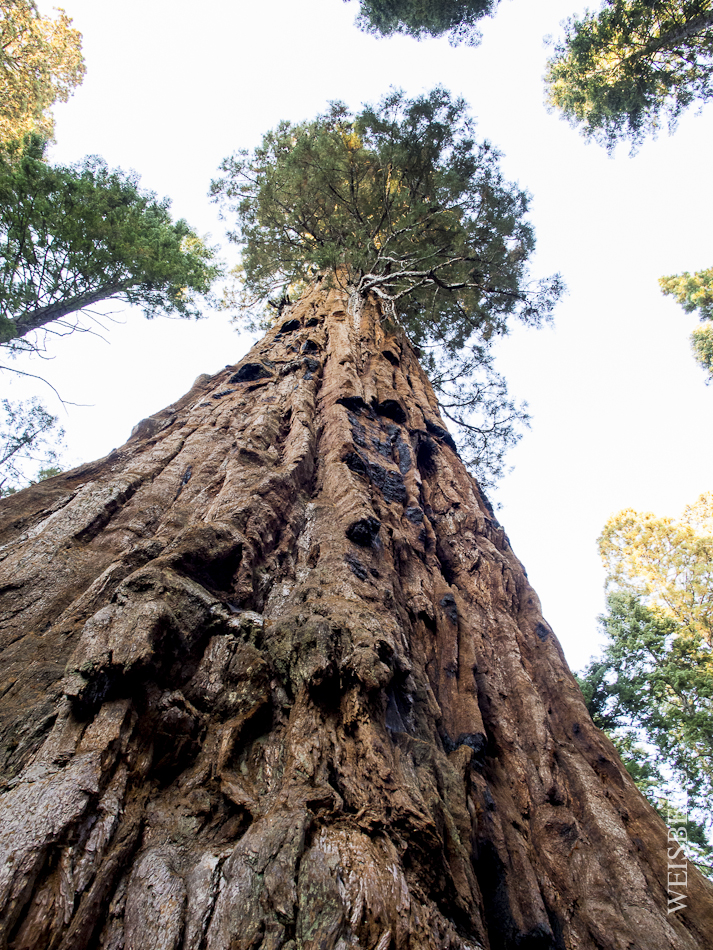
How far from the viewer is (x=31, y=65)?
1603 cm

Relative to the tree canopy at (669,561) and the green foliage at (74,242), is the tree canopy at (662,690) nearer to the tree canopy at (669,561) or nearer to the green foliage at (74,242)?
the tree canopy at (669,561)

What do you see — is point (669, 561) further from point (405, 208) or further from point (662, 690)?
point (405, 208)

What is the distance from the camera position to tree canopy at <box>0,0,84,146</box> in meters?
15.1

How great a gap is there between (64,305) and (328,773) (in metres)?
10.6

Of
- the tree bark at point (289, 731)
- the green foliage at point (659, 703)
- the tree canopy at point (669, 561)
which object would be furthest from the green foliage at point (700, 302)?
the tree bark at point (289, 731)

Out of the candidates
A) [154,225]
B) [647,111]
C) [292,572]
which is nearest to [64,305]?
[154,225]

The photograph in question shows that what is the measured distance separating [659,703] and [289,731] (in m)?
12.2

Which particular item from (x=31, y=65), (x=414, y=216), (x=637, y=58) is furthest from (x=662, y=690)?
(x=31, y=65)

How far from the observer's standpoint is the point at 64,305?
32.9ft

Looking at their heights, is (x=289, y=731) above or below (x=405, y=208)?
below

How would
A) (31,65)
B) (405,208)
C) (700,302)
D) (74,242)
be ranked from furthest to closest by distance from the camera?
(700,302)
(31,65)
(405,208)
(74,242)

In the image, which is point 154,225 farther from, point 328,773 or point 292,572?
point 328,773

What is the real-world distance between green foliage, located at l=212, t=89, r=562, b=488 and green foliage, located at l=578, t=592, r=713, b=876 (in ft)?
17.2

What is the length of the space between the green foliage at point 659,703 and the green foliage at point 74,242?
12.7 meters
